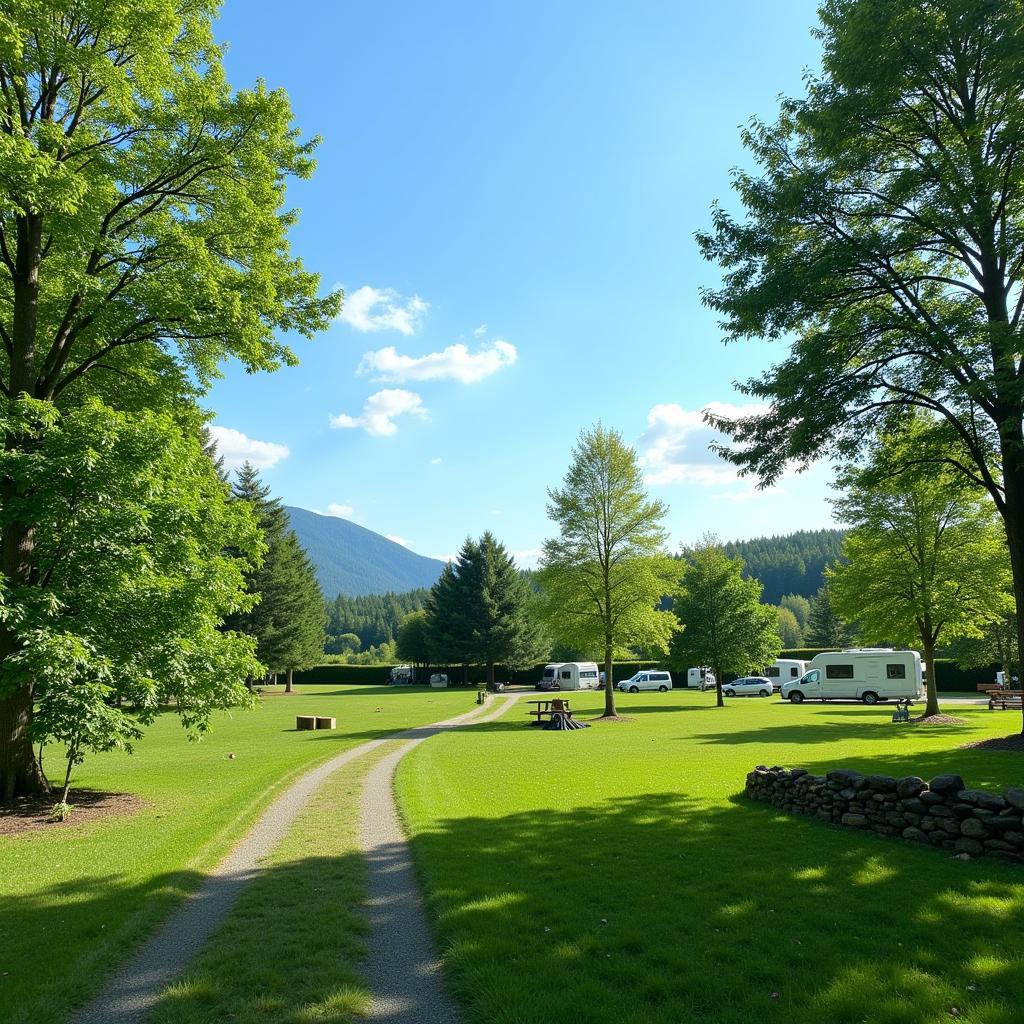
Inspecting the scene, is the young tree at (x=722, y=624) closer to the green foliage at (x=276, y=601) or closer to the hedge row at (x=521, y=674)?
the hedge row at (x=521, y=674)

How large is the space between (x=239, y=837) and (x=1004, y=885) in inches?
356

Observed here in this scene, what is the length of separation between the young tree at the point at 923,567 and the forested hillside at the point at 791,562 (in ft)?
447

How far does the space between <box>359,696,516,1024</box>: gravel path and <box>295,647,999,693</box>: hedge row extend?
5250cm

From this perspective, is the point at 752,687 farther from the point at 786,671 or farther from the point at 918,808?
the point at 918,808

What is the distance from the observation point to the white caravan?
189ft

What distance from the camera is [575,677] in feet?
193

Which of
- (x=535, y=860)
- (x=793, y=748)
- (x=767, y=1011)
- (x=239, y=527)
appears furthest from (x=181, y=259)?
(x=793, y=748)

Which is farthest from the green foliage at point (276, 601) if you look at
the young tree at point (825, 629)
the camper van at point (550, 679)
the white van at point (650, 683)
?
the young tree at point (825, 629)

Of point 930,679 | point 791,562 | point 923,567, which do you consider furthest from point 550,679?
point 791,562

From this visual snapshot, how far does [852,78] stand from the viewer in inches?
558

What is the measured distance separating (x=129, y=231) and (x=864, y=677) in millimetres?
41826

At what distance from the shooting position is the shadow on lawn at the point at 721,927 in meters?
4.35

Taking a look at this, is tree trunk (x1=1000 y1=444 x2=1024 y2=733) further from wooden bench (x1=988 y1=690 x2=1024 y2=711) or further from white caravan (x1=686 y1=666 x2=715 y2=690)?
A: white caravan (x1=686 y1=666 x2=715 y2=690)

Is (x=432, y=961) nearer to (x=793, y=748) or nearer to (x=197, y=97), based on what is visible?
(x=197, y=97)
